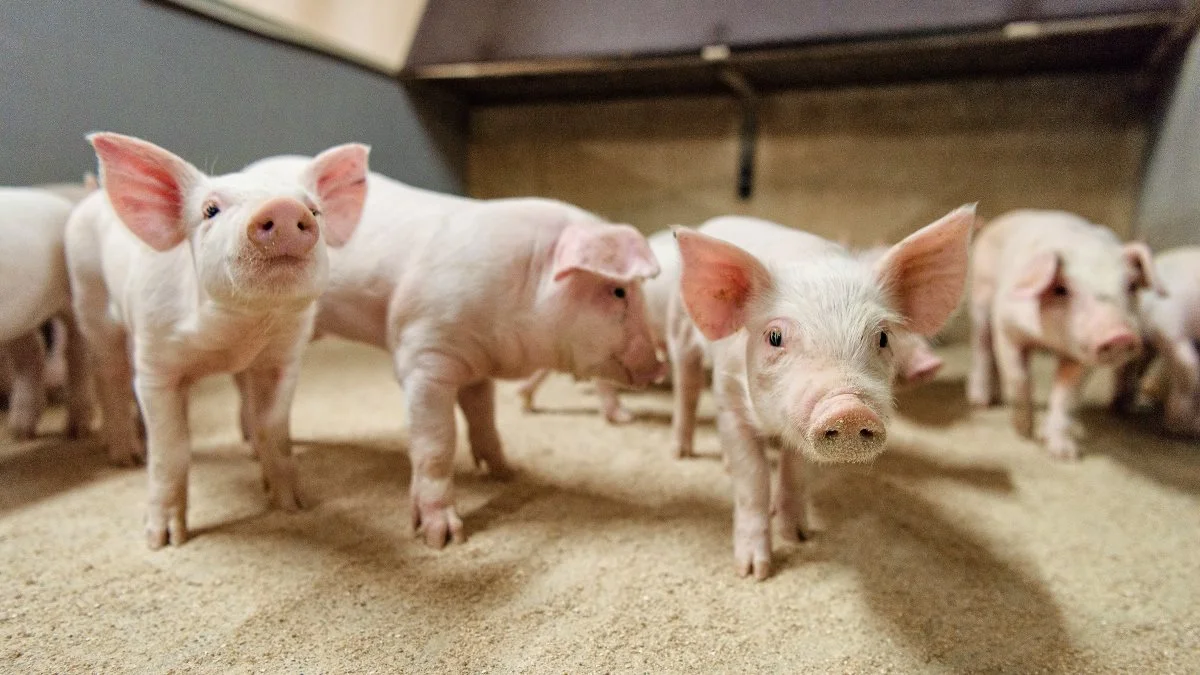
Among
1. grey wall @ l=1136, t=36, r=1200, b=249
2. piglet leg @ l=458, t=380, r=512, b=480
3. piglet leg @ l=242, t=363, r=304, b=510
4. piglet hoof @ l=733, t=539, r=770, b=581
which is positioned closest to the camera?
piglet hoof @ l=733, t=539, r=770, b=581

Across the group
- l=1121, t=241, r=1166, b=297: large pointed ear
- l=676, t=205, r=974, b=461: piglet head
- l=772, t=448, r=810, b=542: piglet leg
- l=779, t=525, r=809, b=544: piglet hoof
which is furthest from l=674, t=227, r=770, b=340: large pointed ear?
l=1121, t=241, r=1166, b=297: large pointed ear

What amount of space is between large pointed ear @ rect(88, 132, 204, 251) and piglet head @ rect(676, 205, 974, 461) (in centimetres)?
156

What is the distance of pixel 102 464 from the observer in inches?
123

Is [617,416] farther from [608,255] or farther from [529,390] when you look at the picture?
[608,255]

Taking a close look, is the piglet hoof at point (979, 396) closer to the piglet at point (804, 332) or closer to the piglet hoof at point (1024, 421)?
the piglet hoof at point (1024, 421)

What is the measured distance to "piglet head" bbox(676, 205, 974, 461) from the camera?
171 centimetres

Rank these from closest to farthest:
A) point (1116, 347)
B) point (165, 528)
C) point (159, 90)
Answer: point (165, 528), point (159, 90), point (1116, 347)

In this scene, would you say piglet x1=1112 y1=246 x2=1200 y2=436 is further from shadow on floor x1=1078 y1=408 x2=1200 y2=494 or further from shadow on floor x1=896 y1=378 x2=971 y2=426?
shadow on floor x1=896 y1=378 x2=971 y2=426

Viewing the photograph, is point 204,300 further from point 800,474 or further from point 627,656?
point 800,474

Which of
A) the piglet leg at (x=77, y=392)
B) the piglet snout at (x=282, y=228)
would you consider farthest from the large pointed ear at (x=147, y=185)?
the piglet leg at (x=77, y=392)

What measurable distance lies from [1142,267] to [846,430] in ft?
9.41

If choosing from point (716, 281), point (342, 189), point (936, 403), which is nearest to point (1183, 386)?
point (936, 403)

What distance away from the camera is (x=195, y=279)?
7.37ft

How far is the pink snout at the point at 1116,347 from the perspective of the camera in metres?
3.21
